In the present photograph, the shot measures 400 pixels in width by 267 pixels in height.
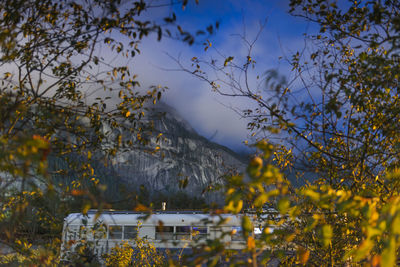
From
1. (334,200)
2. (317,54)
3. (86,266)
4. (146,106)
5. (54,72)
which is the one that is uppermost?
(317,54)

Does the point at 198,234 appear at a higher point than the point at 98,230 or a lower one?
lower

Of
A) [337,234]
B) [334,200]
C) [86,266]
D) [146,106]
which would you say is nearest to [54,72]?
[146,106]

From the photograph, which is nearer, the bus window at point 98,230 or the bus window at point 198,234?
the bus window at point 198,234

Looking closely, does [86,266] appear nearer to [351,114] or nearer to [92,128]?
[92,128]

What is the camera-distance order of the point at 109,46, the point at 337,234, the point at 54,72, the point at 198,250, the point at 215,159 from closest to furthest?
the point at 198,250
the point at 109,46
the point at 54,72
the point at 337,234
the point at 215,159

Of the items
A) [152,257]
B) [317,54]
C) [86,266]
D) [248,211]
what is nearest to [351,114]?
[317,54]

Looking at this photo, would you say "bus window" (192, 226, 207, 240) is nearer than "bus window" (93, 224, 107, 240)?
Yes

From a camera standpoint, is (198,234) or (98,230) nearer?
(98,230)

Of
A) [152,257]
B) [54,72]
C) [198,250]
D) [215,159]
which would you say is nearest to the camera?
[198,250]

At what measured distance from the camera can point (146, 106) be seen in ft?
11.8

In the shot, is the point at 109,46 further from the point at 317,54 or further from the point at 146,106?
the point at 317,54

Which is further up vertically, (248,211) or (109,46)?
(109,46)

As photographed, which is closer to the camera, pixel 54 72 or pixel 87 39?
pixel 87 39

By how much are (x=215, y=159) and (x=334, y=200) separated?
130 inches
